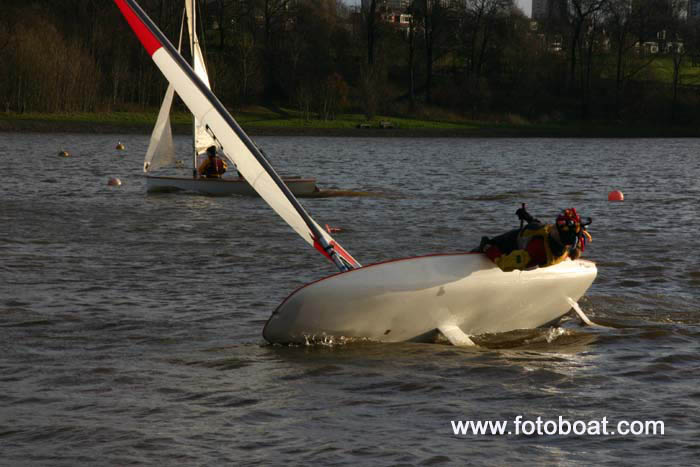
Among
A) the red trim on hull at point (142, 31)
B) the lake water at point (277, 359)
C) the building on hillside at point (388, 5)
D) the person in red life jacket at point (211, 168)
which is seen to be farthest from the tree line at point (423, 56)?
the red trim on hull at point (142, 31)

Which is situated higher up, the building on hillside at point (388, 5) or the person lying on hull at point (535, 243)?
the building on hillside at point (388, 5)

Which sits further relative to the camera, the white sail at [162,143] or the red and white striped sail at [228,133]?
the white sail at [162,143]

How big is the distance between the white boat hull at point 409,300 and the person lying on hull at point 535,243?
0.12 m

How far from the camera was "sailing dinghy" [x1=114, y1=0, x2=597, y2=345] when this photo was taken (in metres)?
11.5

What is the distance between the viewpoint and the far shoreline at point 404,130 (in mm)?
71438

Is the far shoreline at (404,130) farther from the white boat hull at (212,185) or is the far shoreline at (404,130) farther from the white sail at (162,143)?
the white boat hull at (212,185)

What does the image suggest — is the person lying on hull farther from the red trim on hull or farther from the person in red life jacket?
the person in red life jacket

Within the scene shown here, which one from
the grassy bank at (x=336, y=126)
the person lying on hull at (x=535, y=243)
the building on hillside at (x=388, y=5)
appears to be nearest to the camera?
the person lying on hull at (x=535, y=243)

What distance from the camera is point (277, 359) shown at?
37.5 ft

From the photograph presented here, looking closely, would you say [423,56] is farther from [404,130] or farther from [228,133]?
[228,133]

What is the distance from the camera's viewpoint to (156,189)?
97.8 feet

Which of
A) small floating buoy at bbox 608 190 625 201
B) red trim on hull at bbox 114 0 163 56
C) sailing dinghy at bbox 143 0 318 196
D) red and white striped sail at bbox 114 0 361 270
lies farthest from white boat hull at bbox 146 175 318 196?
red and white striped sail at bbox 114 0 361 270

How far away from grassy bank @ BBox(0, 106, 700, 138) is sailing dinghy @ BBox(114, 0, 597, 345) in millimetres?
61554

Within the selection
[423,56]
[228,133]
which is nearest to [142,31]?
[228,133]
